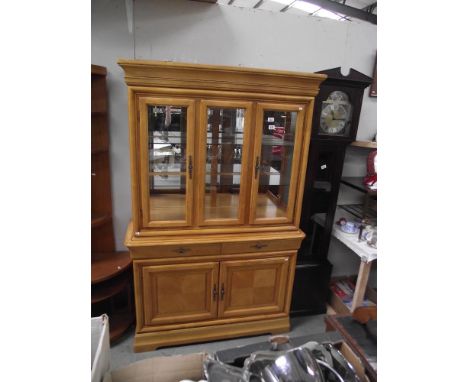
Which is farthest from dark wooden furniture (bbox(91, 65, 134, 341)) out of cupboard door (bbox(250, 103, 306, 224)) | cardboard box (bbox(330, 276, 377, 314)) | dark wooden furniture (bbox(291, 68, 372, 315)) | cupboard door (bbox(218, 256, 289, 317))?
cardboard box (bbox(330, 276, 377, 314))

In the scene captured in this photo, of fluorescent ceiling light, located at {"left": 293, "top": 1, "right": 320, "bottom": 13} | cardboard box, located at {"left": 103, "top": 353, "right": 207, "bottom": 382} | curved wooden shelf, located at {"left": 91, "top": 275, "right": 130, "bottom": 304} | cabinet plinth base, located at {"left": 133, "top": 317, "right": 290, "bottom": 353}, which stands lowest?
cabinet plinth base, located at {"left": 133, "top": 317, "right": 290, "bottom": 353}

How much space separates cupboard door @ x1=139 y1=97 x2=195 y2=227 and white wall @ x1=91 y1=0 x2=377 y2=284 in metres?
0.43

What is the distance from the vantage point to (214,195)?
72.6 inches

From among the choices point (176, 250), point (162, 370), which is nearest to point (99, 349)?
point (162, 370)

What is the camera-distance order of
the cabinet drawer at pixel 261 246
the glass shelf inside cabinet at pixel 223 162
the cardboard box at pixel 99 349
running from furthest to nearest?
the cabinet drawer at pixel 261 246 < the glass shelf inside cabinet at pixel 223 162 < the cardboard box at pixel 99 349

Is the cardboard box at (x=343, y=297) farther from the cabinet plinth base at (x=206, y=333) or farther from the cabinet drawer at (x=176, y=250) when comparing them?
the cabinet drawer at (x=176, y=250)

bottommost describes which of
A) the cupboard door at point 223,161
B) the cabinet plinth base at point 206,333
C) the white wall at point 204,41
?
the cabinet plinth base at point 206,333

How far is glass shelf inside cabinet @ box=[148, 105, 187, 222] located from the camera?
154cm

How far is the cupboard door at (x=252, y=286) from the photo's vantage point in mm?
1820

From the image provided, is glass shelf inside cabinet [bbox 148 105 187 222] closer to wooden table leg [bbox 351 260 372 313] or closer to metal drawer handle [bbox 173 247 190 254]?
metal drawer handle [bbox 173 247 190 254]

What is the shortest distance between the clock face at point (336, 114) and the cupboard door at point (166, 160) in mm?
942

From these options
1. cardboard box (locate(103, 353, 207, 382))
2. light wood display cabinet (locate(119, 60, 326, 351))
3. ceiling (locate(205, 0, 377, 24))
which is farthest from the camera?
ceiling (locate(205, 0, 377, 24))

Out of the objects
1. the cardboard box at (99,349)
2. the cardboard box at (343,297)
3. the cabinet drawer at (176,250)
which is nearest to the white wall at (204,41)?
the cabinet drawer at (176,250)

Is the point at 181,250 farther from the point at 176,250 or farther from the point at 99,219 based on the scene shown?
the point at 99,219
